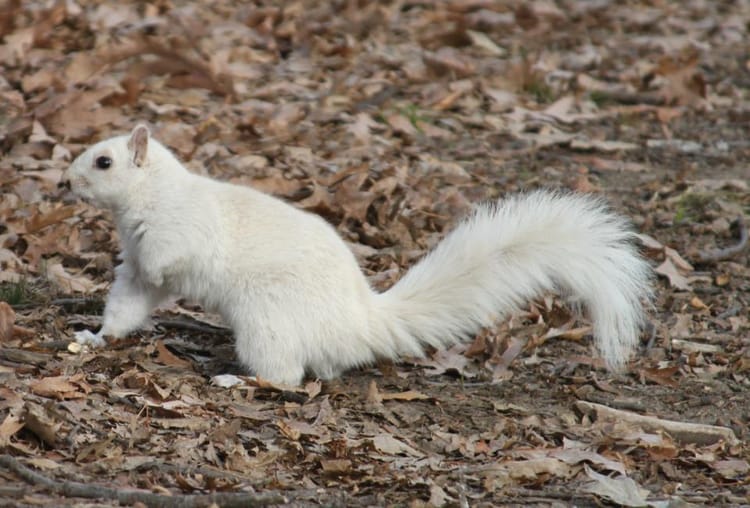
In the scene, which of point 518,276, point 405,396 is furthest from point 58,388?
point 518,276

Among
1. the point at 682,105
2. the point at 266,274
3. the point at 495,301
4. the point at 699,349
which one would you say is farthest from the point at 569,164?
the point at 266,274

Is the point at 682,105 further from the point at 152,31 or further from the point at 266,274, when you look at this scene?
the point at 266,274

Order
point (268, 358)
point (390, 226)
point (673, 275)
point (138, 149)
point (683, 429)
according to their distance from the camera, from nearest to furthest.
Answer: point (683, 429), point (268, 358), point (138, 149), point (673, 275), point (390, 226)

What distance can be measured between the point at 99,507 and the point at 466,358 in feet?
7.64

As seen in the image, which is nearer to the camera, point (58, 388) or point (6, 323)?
point (58, 388)

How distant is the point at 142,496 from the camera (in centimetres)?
353

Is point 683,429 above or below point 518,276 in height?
below

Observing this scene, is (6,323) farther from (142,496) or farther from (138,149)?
(142,496)

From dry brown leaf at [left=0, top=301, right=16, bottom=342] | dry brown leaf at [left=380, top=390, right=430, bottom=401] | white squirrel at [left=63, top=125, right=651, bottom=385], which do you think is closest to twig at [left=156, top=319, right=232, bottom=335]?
white squirrel at [left=63, top=125, right=651, bottom=385]

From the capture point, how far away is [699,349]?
557 centimetres

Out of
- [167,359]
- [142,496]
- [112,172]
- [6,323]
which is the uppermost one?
[112,172]

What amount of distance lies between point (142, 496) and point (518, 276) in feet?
6.68

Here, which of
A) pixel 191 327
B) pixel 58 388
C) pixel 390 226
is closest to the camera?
pixel 58 388

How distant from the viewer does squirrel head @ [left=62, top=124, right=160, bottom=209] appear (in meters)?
4.98
